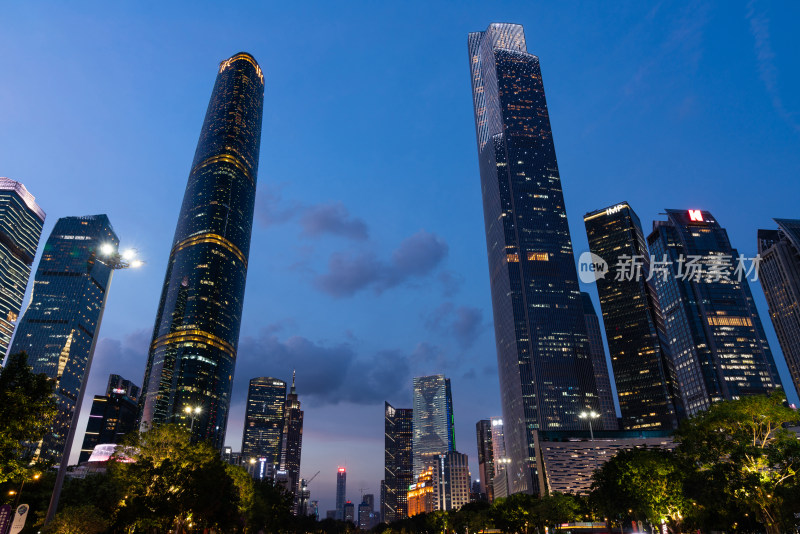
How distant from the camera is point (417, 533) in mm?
173875

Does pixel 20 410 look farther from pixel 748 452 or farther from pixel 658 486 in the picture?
pixel 658 486

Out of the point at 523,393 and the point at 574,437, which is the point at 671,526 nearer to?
the point at 574,437

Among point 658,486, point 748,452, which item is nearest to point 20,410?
point 748,452

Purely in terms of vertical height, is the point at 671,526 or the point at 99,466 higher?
the point at 99,466

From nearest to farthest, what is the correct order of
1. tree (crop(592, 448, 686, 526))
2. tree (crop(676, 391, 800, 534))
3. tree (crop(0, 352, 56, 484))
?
tree (crop(0, 352, 56, 484)), tree (crop(676, 391, 800, 534)), tree (crop(592, 448, 686, 526))

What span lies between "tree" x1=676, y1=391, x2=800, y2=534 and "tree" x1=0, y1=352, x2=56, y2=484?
46.7m

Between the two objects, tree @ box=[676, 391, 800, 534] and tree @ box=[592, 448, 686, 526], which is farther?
tree @ box=[592, 448, 686, 526]

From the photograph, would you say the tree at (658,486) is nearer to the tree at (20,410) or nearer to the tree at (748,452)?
the tree at (748,452)

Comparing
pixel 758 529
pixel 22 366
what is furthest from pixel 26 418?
pixel 758 529

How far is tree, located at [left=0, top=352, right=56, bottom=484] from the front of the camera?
965 inches

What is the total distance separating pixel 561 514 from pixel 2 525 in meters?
90.8

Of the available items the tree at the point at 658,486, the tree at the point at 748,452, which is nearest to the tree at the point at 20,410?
the tree at the point at 748,452

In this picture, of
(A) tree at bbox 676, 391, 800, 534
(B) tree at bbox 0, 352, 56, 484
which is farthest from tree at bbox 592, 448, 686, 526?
(B) tree at bbox 0, 352, 56, 484

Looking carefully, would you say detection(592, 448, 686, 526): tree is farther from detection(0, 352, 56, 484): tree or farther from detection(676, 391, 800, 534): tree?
detection(0, 352, 56, 484): tree
